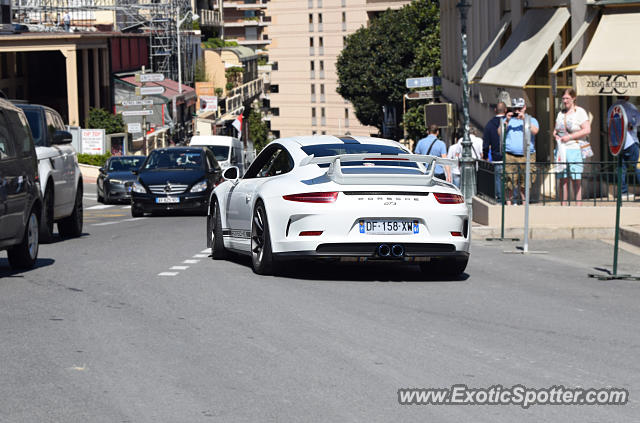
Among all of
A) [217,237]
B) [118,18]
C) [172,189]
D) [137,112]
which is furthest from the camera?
[118,18]

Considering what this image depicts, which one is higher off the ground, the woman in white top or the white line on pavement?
the woman in white top

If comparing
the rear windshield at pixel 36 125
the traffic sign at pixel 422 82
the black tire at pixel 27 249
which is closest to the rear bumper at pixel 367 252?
the black tire at pixel 27 249

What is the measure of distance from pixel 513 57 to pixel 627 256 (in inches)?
560

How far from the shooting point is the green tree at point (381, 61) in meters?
90.8

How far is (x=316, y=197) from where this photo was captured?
1161cm

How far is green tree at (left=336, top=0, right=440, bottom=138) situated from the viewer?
9075 cm

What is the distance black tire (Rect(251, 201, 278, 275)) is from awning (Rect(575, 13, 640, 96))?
433 inches

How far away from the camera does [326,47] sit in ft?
541

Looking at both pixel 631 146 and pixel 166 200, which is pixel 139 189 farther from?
pixel 631 146

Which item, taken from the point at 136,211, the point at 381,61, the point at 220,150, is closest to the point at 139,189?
the point at 136,211

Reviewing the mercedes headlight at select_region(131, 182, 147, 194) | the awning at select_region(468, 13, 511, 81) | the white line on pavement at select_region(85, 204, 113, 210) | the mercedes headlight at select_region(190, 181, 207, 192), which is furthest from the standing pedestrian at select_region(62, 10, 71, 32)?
the mercedes headlight at select_region(190, 181, 207, 192)

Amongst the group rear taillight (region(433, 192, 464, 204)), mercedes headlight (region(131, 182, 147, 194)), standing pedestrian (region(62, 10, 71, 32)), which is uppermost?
standing pedestrian (region(62, 10, 71, 32))

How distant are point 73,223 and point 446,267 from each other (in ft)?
28.1

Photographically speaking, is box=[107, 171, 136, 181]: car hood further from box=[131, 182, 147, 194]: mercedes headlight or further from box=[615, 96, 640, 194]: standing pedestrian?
box=[615, 96, 640, 194]: standing pedestrian
